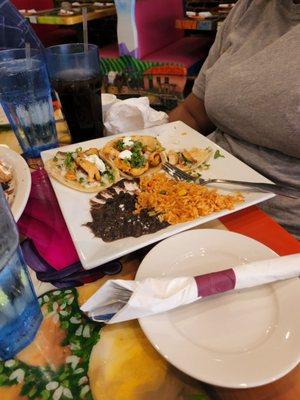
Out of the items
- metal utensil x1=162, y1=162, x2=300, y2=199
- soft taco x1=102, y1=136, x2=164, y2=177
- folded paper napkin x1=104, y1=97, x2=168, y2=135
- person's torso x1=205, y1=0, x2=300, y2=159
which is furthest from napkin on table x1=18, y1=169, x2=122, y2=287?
person's torso x1=205, y1=0, x2=300, y2=159

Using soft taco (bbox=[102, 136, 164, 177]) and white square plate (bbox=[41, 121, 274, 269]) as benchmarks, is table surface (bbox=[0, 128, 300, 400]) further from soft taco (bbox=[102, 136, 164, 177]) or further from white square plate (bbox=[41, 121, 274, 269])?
soft taco (bbox=[102, 136, 164, 177])

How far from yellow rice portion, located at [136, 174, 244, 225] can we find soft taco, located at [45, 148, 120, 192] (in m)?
0.13

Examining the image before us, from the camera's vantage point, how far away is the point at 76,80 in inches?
41.9

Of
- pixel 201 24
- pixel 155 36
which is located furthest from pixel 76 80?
pixel 155 36

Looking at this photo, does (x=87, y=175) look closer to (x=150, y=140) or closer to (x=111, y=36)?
(x=150, y=140)

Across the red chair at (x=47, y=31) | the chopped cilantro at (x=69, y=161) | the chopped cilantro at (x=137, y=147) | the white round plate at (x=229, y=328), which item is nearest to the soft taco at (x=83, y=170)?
the chopped cilantro at (x=69, y=161)

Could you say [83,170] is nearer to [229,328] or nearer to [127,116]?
[127,116]

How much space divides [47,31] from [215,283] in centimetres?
541

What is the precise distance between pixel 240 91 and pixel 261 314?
0.82 metres

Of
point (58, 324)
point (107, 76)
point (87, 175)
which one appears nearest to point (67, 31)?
point (107, 76)

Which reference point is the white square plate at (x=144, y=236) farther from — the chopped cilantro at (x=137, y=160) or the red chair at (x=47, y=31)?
the red chair at (x=47, y=31)

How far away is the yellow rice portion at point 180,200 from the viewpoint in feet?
2.47

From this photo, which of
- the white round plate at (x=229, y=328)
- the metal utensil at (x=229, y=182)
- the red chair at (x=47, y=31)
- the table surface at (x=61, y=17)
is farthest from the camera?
the red chair at (x=47, y=31)

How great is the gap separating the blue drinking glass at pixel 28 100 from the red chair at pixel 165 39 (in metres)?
2.67
